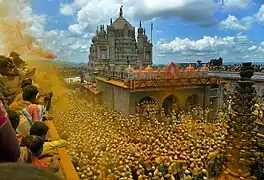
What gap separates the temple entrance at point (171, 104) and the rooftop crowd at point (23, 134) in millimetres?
7974

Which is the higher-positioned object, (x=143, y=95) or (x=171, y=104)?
(x=143, y=95)

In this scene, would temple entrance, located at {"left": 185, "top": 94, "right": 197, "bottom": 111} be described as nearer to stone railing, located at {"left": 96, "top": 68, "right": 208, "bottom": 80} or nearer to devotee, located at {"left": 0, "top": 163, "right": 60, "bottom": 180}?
stone railing, located at {"left": 96, "top": 68, "right": 208, "bottom": 80}

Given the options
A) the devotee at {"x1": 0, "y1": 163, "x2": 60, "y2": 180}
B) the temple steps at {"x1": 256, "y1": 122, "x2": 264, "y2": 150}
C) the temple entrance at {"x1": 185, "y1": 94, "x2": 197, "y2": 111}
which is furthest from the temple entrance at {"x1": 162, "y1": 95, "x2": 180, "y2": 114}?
the devotee at {"x1": 0, "y1": 163, "x2": 60, "y2": 180}

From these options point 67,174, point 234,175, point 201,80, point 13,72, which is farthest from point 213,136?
point 67,174

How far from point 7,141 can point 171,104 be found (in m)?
11.8

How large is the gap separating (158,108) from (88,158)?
5.77 m

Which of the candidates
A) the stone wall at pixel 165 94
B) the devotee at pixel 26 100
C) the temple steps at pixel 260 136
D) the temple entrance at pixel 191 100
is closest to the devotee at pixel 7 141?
the devotee at pixel 26 100

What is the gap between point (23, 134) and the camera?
268cm

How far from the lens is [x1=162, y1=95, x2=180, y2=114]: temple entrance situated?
40.7 feet

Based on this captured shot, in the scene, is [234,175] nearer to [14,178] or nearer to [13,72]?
[13,72]

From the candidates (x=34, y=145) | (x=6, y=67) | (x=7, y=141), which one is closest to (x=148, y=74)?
(x=6, y=67)

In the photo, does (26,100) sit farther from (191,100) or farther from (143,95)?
(191,100)

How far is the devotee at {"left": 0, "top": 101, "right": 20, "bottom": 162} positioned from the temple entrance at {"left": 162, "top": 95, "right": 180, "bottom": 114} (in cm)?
1124

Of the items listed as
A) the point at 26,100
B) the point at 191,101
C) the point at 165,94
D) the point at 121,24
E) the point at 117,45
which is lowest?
the point at 191,101
